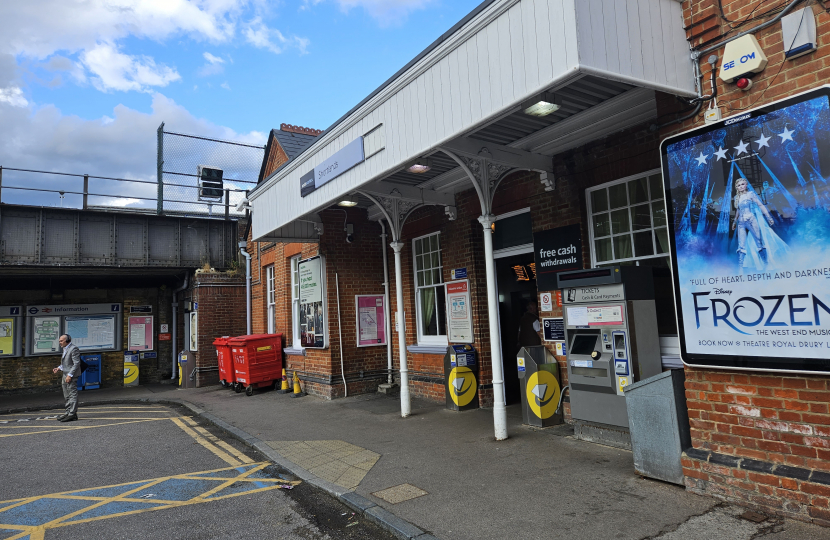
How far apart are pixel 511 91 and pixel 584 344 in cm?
310

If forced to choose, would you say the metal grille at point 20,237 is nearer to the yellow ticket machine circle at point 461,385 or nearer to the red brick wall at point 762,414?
the yellow ticket machine circle at point 461,385

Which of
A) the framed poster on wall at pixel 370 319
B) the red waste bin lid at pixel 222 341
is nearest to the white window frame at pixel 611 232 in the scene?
the framed poster on wall at pixel 370 319

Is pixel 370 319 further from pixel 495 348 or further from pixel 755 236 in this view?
pixel 755 236

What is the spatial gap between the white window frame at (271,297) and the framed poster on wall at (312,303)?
245cm

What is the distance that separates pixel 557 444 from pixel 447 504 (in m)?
2.13

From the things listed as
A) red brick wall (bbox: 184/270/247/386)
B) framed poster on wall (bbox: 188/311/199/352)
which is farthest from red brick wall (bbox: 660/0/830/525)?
framed poster on wall (bbox: 188/311/199/352)

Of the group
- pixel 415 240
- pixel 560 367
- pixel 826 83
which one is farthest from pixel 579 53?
pixel 415 240

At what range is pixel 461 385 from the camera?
8695 mm

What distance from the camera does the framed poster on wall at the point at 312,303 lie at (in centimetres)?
1154

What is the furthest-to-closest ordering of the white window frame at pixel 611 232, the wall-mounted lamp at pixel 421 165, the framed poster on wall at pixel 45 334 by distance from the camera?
the framed poster on wall at pixel 45 334 → the wall-mounted lamp at pixel 421 165 → the white window frame at pixel 611 232

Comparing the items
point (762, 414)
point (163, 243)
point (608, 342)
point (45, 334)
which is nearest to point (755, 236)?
point (762, 414)

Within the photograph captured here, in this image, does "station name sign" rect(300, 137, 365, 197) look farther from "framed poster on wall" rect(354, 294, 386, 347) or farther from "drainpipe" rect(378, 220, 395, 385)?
"framed poster on wall" rect(354, 294, 386, 347)

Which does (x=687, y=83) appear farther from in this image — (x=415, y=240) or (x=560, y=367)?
(x=415, y=240)

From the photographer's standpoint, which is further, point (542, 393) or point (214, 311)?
point (214, 311)
